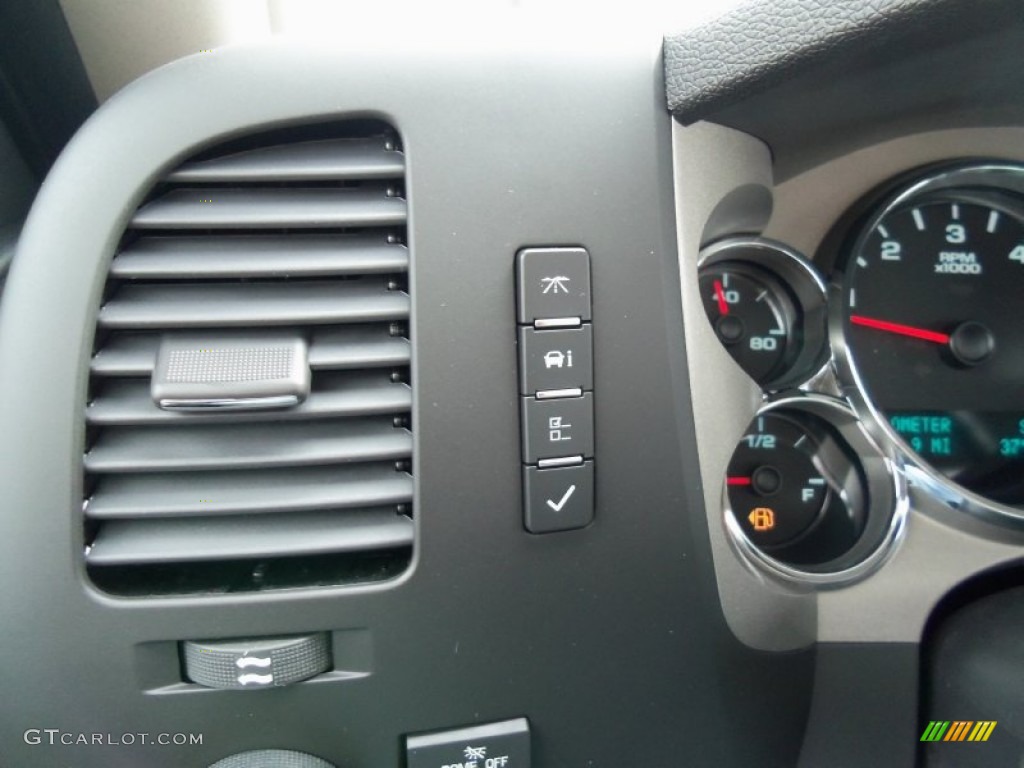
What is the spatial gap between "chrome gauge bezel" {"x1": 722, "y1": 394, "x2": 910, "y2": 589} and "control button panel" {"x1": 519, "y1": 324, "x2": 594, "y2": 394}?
182 millimetres

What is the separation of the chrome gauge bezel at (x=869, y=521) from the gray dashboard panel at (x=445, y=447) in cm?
8

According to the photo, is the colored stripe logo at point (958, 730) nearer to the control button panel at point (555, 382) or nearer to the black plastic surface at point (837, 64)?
the control button panel at point (555, 382)

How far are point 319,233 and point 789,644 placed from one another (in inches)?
22.3

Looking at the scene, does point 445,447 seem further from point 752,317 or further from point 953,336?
point 953,336

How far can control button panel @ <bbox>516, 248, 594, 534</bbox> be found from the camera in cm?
64

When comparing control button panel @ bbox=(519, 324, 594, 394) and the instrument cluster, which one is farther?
the instrument cluster

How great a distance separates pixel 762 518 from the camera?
90 cm

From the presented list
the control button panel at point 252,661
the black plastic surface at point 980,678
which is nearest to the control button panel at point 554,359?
the control button panel at point 252,661

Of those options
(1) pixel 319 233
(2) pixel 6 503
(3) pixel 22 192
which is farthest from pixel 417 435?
(3) pixel 22 192

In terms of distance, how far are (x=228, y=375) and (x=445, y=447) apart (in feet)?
0.57

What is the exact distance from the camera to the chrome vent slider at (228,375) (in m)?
0.58

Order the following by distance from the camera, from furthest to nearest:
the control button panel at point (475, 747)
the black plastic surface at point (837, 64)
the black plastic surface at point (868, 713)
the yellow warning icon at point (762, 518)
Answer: the yellow warning icon at point (762, 518), the black plastic surface at point (868, 713), the control button panel at point (475, 747), the black plastic surface at point (837, 64)

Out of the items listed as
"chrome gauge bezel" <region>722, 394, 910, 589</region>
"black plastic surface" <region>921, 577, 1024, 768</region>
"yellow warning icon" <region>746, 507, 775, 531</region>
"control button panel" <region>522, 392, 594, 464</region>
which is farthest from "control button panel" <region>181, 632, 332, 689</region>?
"black plastic surface" <region>921, 577, 1024, 768</region>

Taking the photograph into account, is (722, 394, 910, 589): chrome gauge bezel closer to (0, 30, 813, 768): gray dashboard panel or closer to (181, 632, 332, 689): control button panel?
(0, 30, 813, 768): gray dashboard panel
